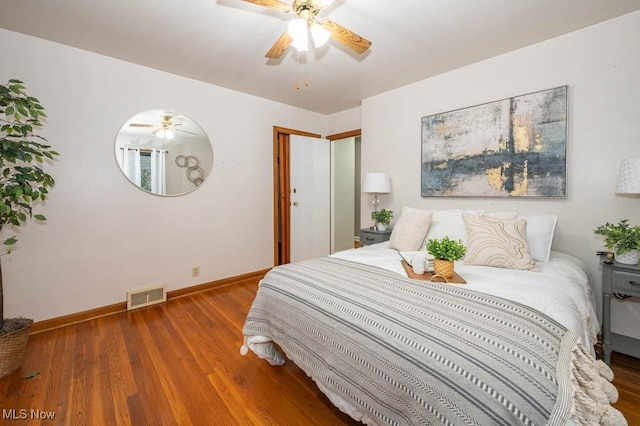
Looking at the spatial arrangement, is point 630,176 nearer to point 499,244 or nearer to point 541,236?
point 541,236

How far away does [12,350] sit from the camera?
1.69 m

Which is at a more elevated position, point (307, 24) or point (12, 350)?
point (307, 24)

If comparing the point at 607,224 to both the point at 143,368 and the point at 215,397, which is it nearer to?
the point at 215,397

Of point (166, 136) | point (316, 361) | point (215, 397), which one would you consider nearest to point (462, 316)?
point (316, 361)

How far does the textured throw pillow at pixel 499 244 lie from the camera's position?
67.6 inches

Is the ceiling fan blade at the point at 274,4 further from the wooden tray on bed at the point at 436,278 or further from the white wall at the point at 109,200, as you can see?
the white wall at the point at 109,200

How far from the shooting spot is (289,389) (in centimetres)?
157

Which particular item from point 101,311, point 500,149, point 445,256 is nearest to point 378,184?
point 500,149

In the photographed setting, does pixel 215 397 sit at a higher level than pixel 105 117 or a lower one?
lower

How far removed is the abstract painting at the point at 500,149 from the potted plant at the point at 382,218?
0.46 metres

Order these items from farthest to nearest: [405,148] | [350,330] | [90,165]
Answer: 1. [405,148]
2. [90,165]
3. [350,330]

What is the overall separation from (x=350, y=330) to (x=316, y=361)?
308 mm

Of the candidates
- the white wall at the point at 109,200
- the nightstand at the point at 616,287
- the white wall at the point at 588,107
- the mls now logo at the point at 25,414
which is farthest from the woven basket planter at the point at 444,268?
the white wall at the point at 109,200

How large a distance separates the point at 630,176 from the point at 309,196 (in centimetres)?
324
